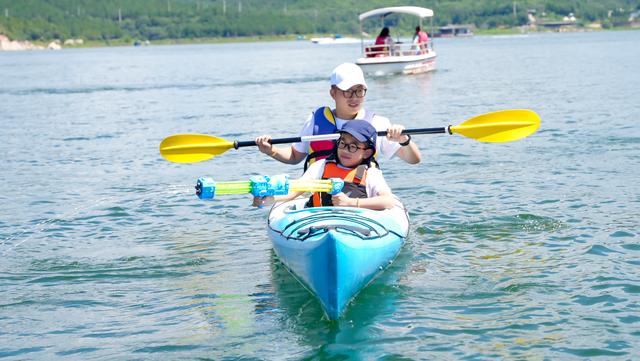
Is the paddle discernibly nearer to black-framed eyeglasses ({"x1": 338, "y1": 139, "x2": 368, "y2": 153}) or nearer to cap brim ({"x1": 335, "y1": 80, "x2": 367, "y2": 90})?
cap brim ({"x1": 335, "y1": 80, "x2": 367, "y2": 90})

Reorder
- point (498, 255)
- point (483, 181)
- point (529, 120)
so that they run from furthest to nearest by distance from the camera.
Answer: point (483, 181) → point (529, 120) → point (498, 255)

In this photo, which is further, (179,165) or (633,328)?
(179,165)

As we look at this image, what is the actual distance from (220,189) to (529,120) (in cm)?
420

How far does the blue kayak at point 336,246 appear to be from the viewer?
287 inches

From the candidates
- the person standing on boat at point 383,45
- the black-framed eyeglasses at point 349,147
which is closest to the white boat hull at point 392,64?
the person standing on boat at point 383,45

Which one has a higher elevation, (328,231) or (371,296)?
(328,231)

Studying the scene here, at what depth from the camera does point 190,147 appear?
10438mm

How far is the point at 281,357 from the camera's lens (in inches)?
275

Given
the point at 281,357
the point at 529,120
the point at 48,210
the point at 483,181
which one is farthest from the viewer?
the point at 483,181

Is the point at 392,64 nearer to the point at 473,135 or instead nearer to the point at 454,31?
the point at 473,135

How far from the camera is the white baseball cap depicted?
8.93 metres

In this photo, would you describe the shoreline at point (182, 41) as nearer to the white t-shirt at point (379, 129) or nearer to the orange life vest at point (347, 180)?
the white t-shirt at point (379, 129)

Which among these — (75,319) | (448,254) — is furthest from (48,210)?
(448,254)

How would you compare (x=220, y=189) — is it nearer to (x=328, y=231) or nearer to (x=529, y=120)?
(x=328, y=231)
